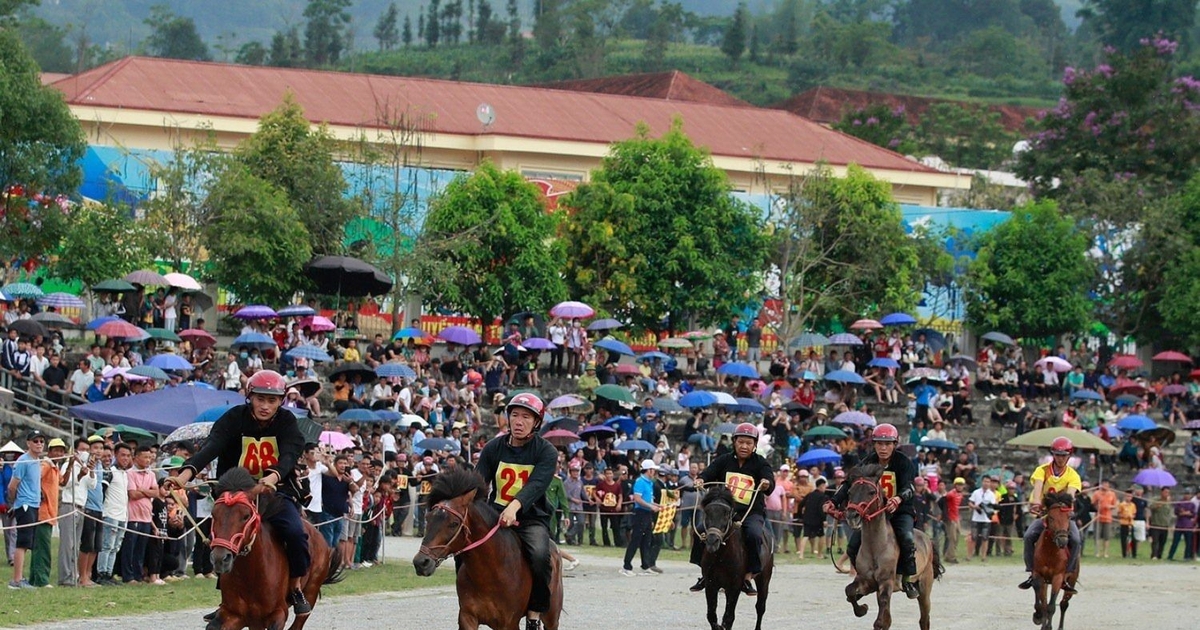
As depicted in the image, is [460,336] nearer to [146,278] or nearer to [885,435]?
[146,278]

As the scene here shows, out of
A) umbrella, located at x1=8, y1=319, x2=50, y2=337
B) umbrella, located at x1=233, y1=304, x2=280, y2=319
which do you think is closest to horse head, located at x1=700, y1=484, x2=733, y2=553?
umbrella, located at x1=8, y1=319, x2=50, y2=337

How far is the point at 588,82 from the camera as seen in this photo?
96.1 m

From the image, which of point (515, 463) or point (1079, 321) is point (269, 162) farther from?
point (515, 463)

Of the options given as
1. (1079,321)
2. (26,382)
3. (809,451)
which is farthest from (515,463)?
(1079,321)

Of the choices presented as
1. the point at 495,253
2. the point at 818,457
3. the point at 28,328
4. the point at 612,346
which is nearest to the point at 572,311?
the point at 612,346

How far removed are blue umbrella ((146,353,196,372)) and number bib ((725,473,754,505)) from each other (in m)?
17.0

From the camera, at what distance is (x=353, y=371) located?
1474 inches

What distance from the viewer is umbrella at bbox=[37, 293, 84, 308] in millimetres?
39750

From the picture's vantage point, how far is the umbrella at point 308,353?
36.9 metres

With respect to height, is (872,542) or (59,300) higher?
(59,300)

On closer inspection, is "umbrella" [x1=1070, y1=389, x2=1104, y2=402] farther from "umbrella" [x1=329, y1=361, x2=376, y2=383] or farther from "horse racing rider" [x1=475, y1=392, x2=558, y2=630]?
"horse racing rider" [x1=475, y1=392, x2=558, y2=630]

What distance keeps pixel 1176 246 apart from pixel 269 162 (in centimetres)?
2702

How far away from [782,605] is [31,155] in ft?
79.3

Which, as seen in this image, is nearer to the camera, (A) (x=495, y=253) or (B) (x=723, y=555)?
(B) (x=723, y=555)
